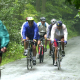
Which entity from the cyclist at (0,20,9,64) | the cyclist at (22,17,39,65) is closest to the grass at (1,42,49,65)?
the cyclist at (22,17,39,65)

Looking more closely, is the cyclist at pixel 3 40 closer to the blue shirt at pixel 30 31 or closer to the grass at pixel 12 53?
the blue shirt at pixel 30 31

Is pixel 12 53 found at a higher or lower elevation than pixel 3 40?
lower

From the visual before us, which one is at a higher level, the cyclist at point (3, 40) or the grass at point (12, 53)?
the cyclist at point (3, 40)

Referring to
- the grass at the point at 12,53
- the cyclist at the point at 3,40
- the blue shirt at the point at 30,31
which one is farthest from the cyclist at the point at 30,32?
the cyclist at the point at 3,40

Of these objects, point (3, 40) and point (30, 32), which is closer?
point (3, 40)

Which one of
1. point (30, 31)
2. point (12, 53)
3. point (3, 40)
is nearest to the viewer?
point (3, 40)

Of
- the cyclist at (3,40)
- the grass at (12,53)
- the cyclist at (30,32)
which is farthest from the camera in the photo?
the grass at (12,53)

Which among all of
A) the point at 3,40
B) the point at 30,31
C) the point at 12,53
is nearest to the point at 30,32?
the point at 30,31

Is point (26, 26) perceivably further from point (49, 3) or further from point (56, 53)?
point (49, 3)

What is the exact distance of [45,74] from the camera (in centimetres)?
809

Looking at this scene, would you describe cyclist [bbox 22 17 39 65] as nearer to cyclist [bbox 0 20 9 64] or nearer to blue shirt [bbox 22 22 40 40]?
blue shirt [bbox 22 22 40 40]

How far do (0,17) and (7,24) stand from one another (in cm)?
64

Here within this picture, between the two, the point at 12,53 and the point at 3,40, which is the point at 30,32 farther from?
the point at 3,40

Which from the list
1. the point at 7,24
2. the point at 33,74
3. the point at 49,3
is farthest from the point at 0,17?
the point at 49,3
